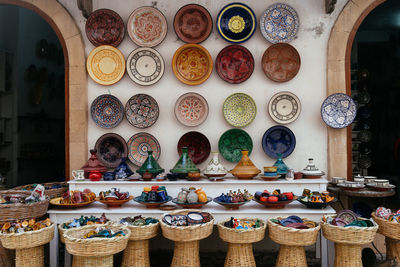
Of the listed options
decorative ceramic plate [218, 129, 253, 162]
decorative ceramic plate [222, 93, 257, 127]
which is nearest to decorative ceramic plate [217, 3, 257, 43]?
decorative ceramic plate [222, 93, 257, 127]

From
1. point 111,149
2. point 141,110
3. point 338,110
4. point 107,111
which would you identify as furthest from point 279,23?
point 111,149

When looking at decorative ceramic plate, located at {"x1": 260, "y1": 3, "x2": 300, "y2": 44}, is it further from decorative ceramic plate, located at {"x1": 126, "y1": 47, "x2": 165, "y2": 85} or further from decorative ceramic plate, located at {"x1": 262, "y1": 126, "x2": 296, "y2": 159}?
decorative ceramic plate, located at {"x1": 126, "y1": 47, "x2": 165, "y2": 85}

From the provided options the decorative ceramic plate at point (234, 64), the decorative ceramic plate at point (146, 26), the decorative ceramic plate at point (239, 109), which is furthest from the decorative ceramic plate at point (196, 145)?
the decorative ceramic plate at point (146, 26)

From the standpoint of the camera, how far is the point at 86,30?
4031 mm

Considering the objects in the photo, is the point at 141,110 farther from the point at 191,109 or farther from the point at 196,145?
the point at 196,145

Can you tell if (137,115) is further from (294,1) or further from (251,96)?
(294,1)

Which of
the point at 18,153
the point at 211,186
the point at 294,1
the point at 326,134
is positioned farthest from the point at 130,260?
the point at 294,1

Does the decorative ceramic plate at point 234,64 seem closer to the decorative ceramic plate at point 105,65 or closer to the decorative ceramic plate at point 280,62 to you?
the decorative ceramic plate at point 280,62

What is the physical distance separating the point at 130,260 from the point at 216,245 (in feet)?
4.44

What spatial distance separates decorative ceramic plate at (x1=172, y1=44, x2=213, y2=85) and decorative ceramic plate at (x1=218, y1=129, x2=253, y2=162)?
76 cm

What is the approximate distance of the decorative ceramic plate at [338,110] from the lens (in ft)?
12.5

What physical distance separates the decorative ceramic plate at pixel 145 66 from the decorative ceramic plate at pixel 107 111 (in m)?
0.39

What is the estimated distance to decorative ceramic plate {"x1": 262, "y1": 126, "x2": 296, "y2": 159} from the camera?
3.90 m

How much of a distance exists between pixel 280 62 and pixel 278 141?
3.21 ft
